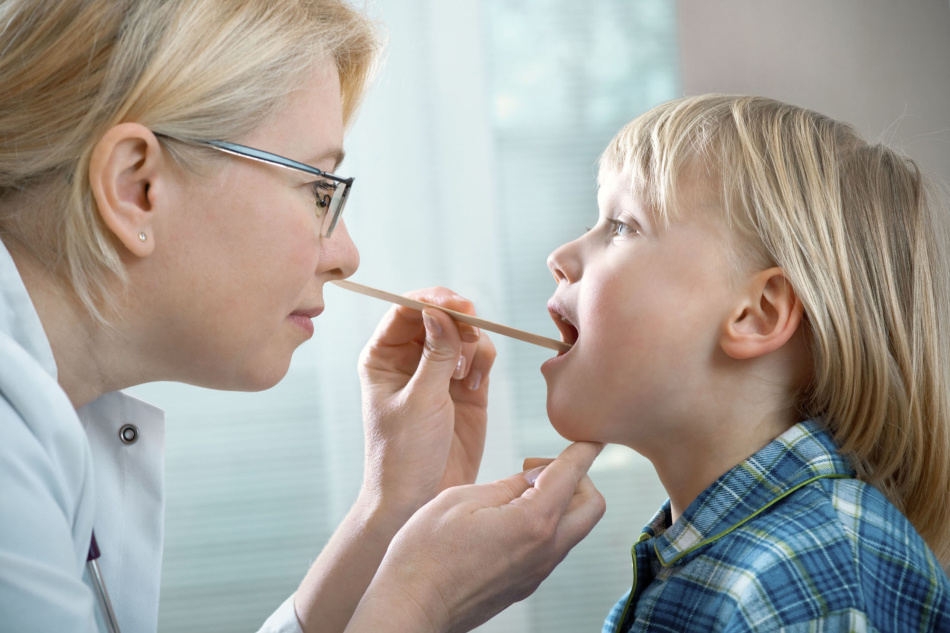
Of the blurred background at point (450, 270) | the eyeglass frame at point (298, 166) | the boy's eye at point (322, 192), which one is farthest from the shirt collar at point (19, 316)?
the blurred background at point (450, 270)

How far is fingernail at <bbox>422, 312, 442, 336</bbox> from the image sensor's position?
1.09 meters

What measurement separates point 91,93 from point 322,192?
30 centimetres

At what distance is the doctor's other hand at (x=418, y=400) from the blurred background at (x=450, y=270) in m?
0.62

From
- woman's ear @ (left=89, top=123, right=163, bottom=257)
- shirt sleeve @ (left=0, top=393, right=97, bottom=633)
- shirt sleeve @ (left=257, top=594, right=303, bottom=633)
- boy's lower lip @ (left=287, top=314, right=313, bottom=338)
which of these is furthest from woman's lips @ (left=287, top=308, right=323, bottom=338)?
shirt sleeve @ (left=257, top=594, right=303, bottom=633)

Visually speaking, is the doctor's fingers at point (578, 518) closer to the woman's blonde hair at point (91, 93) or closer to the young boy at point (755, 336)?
the young boy at point (755, 336)

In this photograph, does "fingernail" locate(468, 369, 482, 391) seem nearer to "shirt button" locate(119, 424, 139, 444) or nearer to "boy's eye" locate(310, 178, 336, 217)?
"boy's eye" locate(310, 178, 336, 217)

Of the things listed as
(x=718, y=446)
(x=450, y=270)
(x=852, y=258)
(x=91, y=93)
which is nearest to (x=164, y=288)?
(x=91, y=93)

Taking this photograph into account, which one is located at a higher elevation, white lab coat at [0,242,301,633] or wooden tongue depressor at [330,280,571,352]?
wooden tongue depressor at [330,280,571,352]

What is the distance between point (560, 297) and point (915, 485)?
58 centimetres

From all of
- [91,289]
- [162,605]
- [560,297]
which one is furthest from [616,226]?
[162,605]

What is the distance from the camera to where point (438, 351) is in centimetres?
113

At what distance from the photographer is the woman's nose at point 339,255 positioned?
1089 mm

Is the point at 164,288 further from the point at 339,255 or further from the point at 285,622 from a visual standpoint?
the point at 285,622

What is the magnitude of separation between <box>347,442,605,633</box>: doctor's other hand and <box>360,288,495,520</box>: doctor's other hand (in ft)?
0.58
